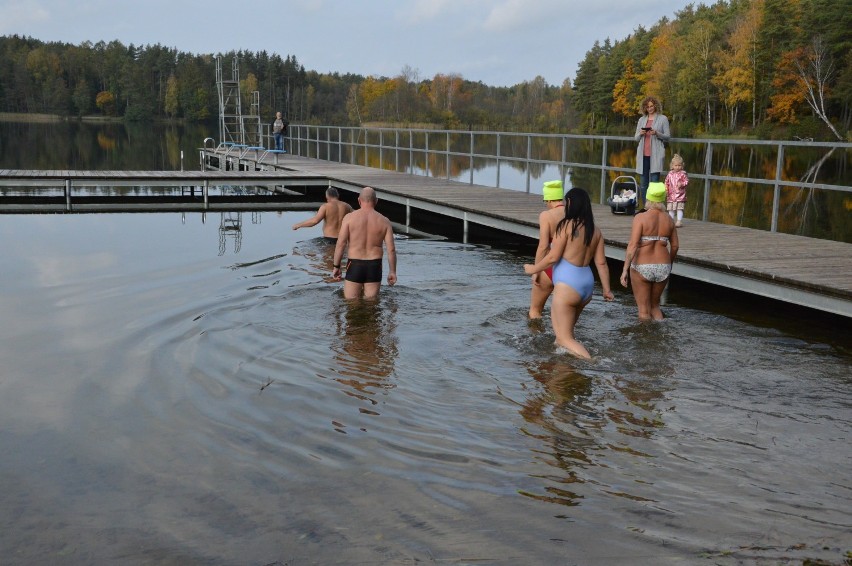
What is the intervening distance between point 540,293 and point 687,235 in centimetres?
342

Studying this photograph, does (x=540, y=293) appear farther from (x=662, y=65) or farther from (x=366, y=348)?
(x=662, y=65)

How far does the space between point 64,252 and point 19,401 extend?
794 cm

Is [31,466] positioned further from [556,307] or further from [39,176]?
[39,176]

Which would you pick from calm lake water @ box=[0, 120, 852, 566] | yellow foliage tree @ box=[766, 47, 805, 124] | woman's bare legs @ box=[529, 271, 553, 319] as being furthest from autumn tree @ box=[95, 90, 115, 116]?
woman's bare legs @ box=[529, 271, 553, 319]

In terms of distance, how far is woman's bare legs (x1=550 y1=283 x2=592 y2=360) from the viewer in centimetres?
642

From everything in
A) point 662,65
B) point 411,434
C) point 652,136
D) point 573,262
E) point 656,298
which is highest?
point 662,65

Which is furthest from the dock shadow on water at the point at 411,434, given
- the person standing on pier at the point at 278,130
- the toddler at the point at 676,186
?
the person standing on pier at the point at 278,130

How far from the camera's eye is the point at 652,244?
7477 mm

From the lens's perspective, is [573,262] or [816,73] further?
[816,73]

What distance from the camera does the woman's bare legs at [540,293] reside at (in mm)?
7789

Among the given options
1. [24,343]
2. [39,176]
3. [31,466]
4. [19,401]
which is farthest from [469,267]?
[39,176]

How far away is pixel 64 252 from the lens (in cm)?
1338

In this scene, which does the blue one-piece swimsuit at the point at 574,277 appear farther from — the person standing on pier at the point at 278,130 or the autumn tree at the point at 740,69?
the autumn tree at the point at 740,69

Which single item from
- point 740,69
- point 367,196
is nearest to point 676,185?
point 367,196
